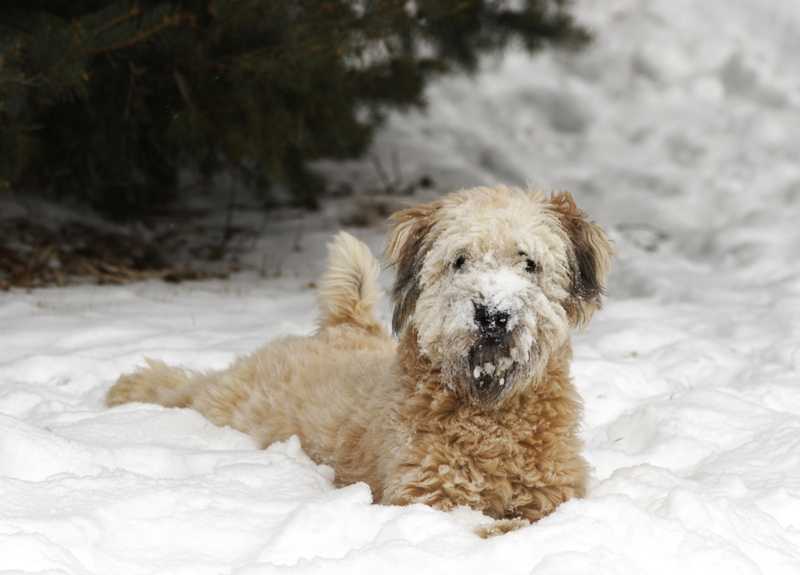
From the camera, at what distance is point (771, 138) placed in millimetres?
11297

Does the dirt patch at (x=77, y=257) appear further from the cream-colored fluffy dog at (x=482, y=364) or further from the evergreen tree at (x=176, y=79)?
the cream-colored fluffy dog at (x=482, y=364)

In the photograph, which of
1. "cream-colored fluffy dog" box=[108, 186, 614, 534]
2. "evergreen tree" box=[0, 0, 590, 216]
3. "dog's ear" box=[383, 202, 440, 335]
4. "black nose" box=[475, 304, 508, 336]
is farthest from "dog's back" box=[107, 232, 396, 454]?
"evergreen tree" box=[0, 0, 590, 216]

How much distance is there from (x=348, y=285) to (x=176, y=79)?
9.37 feet

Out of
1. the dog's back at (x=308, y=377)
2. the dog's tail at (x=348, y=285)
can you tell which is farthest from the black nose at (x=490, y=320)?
the dog's tail at (x=348, y=285)

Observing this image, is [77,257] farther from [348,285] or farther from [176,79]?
[348,285]

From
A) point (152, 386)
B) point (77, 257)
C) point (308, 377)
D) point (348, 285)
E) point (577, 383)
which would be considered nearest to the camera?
point (308, 377)

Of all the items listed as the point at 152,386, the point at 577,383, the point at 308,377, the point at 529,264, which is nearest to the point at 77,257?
the point at 152,386

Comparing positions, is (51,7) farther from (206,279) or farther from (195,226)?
(195,226)

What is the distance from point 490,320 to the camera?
102 inches

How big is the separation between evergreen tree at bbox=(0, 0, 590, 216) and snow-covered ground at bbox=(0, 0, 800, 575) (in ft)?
4.25

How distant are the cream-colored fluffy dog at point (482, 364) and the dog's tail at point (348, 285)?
1.02 metres

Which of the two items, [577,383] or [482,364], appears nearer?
[482,364]

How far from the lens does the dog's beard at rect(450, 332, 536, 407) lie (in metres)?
2.62

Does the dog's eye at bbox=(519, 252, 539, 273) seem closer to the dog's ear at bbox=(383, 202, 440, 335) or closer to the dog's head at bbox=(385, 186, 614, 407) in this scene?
the dog's head at bbox=(385, 186, 614, 407)
